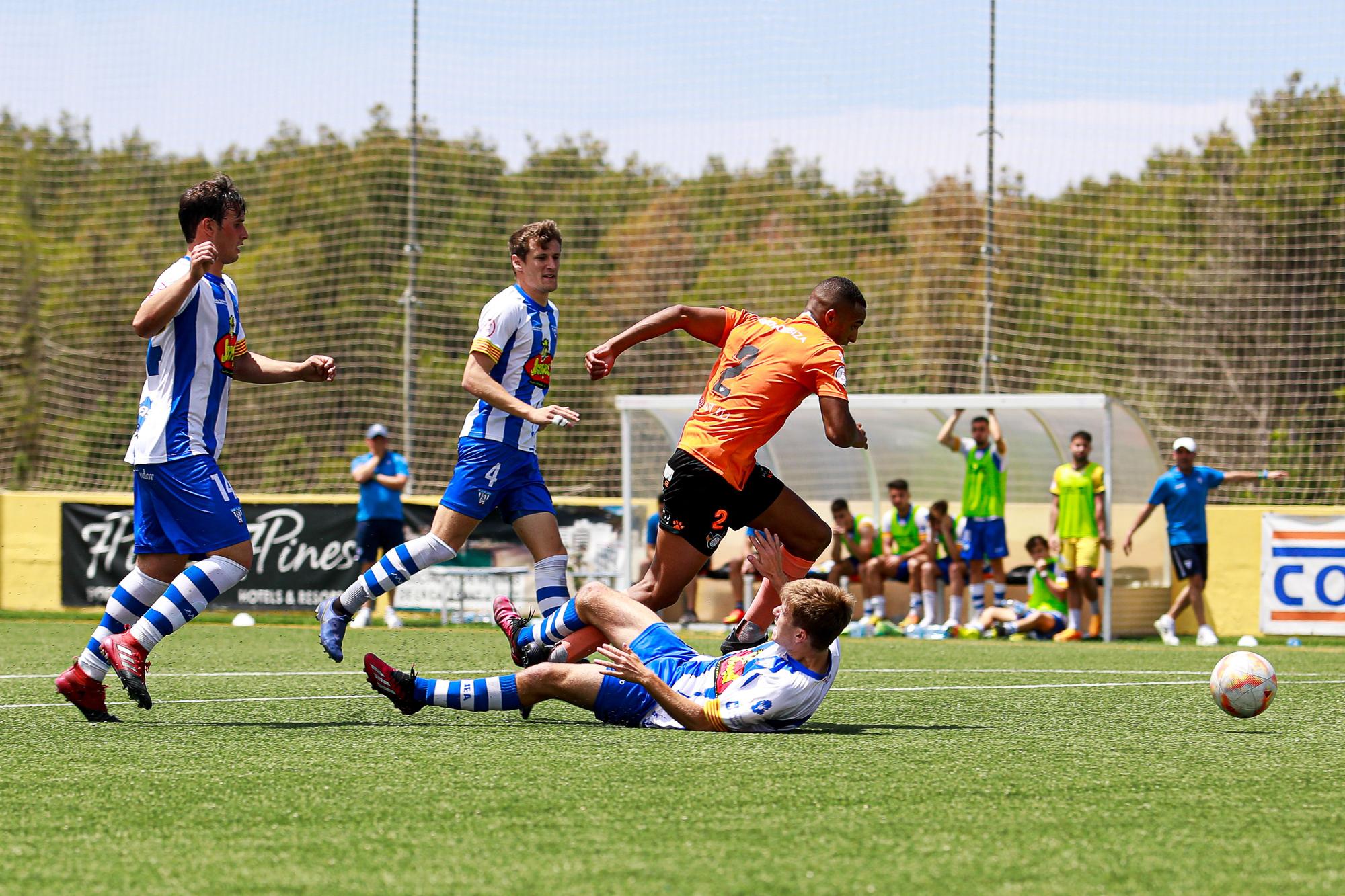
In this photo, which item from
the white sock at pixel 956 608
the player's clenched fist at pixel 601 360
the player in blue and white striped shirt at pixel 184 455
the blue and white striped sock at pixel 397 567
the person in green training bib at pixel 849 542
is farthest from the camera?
the person in green training bib at pixel 849 542

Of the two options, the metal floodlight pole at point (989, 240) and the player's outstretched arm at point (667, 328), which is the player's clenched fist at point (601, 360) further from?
the metal floodlight pole at point (989, 240)

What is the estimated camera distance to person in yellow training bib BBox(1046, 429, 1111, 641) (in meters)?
14.3

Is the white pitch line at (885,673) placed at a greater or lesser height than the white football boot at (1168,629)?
greater

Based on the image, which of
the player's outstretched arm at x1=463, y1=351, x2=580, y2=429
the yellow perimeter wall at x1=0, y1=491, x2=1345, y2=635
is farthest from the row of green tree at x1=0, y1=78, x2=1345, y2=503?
the player's outstretched arm at x1=463, y1=351, x2=580, y2=429

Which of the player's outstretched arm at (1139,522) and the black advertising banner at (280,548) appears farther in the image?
the black advertising banner at (280,548)

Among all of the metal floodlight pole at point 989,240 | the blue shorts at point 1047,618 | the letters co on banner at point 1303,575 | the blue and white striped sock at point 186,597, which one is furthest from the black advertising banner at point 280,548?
the blue and white striped sock at point 186,597

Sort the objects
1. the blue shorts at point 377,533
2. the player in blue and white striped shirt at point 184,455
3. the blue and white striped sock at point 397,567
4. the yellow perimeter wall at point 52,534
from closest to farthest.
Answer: the player in blue and white striped shirt at point 184,455 → the blue and white striped sock at point 397,567 → the blue shorts at point 377,533 → the yellow perimeter wall at point 52,534

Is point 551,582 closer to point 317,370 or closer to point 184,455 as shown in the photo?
point 317,370

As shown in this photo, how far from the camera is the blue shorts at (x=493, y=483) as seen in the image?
721 centimetres

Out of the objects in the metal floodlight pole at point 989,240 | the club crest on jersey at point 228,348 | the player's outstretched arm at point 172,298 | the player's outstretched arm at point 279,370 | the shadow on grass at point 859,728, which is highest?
the metal floodlight pole at point 989,240

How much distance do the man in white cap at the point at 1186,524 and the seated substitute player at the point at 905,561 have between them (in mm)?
2039

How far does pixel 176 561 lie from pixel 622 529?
964cm

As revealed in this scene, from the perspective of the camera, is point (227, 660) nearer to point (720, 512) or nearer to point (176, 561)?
point (176, 561)

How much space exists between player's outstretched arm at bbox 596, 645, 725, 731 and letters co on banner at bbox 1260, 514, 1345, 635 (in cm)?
1062
